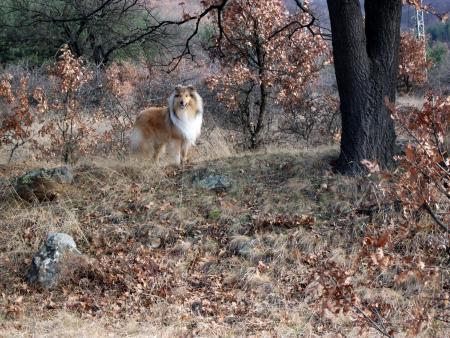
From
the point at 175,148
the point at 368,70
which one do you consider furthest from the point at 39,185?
the point at 368,70

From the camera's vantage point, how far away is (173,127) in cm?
997

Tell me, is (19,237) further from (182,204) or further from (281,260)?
(281,260)

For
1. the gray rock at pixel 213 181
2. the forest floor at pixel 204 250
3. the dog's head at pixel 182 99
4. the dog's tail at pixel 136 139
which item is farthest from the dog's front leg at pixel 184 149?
the gray rock at pixel 213 181

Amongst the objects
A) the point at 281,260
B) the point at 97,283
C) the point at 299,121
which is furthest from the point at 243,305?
→ the point at 299,121

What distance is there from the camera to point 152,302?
20.4ft

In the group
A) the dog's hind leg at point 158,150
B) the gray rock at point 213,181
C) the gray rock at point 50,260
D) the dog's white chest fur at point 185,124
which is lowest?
the gray rock at point 50,260

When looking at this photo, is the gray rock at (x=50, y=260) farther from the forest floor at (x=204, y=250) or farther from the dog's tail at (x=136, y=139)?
the dog's tail at (x=136, y=139)

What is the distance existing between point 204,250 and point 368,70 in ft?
10.5

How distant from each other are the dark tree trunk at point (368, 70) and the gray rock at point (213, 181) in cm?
187

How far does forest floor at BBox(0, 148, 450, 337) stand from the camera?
577 cm

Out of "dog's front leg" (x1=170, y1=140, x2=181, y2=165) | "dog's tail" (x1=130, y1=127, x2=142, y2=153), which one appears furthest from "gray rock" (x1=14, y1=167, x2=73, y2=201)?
"dog's front leg" (x1=170, y1=140, x2=181, y2=165)

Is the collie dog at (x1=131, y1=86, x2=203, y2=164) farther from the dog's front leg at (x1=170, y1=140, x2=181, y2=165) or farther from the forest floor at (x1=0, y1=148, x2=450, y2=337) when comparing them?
the forest floor at (x1=0, y1=148, x2=450, y2=337)

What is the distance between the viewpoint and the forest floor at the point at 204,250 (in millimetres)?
5773

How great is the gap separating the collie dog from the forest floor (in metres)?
0.96
